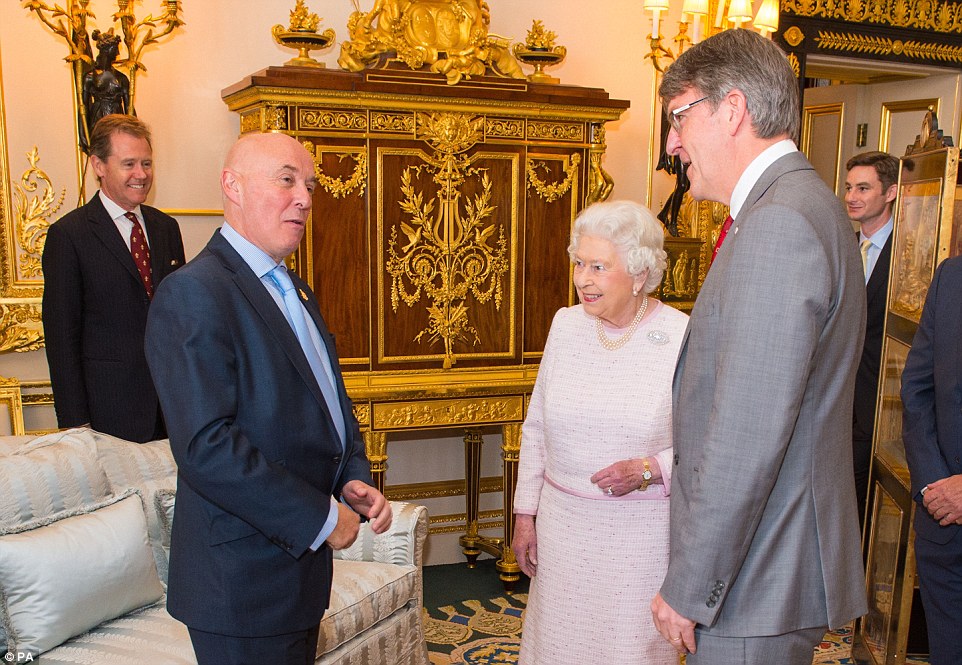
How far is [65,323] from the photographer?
308 centimetres

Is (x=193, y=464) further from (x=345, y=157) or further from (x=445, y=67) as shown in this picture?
(x=445, y=67)

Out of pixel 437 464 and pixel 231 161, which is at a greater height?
pixel 231 161

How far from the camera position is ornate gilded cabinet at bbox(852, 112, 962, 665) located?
2879mm

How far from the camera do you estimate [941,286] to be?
270 centimetres

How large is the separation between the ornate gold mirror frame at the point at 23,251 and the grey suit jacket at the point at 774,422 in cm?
324

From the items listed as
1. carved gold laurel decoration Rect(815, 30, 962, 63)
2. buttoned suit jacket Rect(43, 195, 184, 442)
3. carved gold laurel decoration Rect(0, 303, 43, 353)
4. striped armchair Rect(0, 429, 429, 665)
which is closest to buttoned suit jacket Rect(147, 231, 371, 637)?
striped armchair Rect(0, 429, 429, 665)

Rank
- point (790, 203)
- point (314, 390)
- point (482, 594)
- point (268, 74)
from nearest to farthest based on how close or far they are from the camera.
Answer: point (790, 203)
point (314, 390)
point (268, 74)
point (482, 594)

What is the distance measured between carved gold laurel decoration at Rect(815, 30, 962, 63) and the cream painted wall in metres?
1.17

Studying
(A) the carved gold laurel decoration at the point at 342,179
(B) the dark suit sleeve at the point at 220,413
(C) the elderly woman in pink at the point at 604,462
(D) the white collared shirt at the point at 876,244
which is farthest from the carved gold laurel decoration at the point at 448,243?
(B) the dark suit sleeve at the point at 220,413

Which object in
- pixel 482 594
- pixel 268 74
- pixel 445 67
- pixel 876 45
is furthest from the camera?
pixel 876 45

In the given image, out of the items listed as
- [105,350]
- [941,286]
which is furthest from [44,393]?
[941,286]

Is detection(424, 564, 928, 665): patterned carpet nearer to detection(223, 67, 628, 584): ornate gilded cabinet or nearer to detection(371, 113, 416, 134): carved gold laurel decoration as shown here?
detection(223, 67, 628, 584): ornate gilded cabinet

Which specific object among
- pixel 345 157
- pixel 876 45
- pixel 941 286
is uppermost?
pixel 876 45

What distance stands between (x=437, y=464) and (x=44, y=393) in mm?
1937
